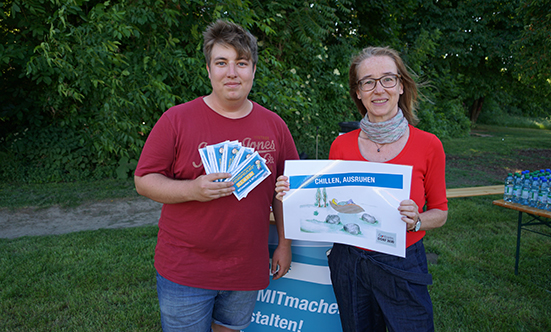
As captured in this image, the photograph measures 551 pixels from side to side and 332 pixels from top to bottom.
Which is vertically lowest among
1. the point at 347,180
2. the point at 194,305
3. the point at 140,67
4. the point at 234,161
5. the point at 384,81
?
the point at 194,305

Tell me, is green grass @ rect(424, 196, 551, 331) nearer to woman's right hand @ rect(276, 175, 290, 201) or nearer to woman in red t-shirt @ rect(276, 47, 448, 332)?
woman in red t-shirt @ rect(276, 47, 448, 332)


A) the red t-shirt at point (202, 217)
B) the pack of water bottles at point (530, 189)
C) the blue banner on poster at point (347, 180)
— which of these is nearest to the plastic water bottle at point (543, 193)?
the pack of water bottles at point (530, 189)

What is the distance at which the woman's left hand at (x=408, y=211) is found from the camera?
5.27ft

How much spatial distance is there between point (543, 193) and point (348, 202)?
3353 mm

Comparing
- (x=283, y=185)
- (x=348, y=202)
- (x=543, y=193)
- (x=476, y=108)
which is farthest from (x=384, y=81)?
(x=476, y=108)

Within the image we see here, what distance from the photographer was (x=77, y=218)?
609 cm

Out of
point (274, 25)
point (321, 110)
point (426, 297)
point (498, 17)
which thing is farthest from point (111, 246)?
point (498, 17)

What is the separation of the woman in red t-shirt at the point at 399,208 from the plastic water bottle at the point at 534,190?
3.02 meters

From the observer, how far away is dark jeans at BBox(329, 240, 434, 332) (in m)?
1.71

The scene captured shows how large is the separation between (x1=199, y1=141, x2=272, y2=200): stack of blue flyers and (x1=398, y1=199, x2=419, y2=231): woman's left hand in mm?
735

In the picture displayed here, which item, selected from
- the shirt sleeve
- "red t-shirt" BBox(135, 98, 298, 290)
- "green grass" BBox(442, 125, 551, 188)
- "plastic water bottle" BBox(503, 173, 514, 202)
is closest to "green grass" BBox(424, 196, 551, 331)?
"plastic water bottle" BBox(503, 173, 514, 202)

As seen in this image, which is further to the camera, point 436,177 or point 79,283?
point 79,283

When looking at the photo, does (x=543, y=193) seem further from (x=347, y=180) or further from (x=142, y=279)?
(x=142, y=279)

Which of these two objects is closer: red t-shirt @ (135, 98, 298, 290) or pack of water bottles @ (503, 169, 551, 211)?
red t-shirt @ (135, 98, 298, 290)
